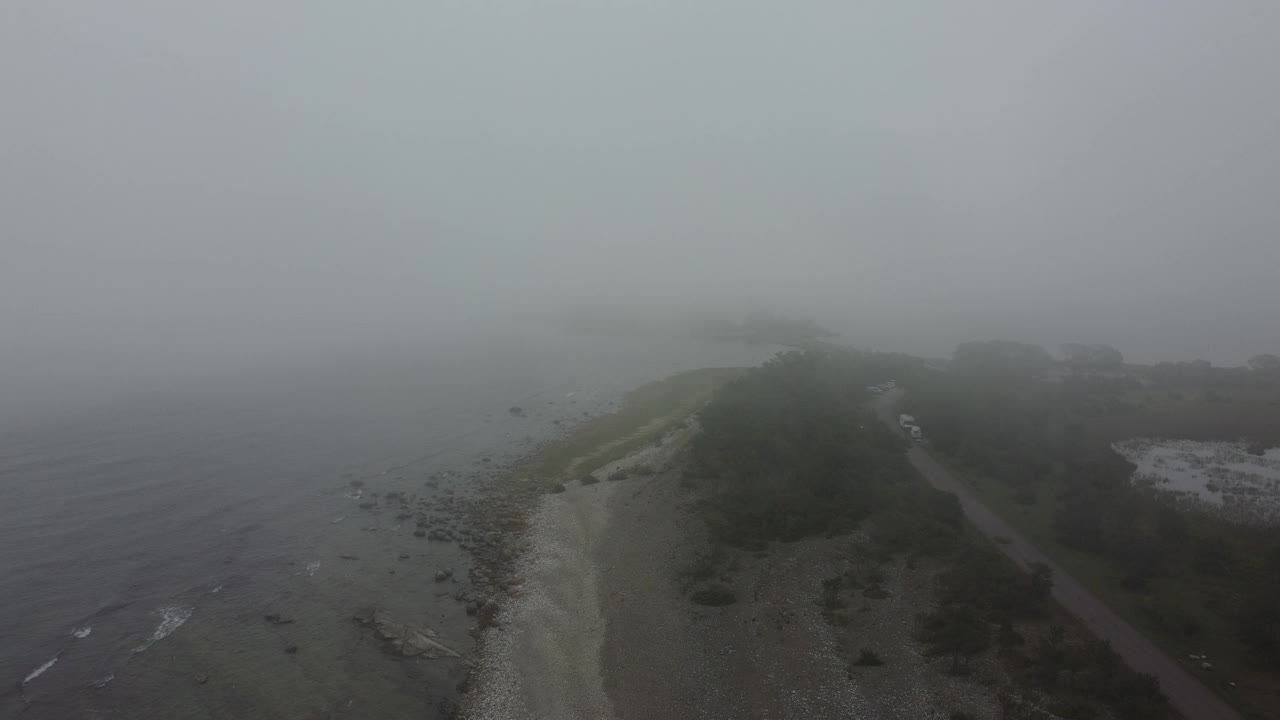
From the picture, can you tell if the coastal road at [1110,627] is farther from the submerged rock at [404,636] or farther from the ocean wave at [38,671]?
the ocean wave at [38,671]

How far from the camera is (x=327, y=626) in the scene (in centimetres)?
2870

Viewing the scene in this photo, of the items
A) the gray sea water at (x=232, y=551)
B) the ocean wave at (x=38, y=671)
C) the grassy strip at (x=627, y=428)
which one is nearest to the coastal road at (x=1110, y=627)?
the grassy strip at (x=627, y=428)

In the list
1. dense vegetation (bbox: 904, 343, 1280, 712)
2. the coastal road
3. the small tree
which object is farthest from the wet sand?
dense vegetation (bbox: 904, 343, 1280, 712)

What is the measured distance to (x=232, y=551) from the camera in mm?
36469

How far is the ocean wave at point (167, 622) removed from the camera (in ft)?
89.6

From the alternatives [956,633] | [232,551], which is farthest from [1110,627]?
[232,551]

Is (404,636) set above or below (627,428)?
below

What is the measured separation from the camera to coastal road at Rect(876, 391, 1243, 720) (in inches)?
796

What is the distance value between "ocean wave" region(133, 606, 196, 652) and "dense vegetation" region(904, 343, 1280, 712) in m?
44.7

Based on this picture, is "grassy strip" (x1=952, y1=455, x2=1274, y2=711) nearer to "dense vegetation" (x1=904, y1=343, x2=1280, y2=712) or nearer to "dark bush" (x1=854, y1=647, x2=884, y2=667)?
"dense vegetation" (x1=904, y1=343, x2=1280, y2=712)

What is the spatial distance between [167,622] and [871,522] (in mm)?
38723

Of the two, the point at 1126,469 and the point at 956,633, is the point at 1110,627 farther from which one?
the point at 1126,469

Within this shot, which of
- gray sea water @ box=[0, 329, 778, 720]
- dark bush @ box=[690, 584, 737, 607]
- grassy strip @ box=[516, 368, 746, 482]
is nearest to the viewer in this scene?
gray sea water @ box=[0, 329, 778, 720]

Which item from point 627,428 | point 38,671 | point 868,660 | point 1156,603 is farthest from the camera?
point 627,428
